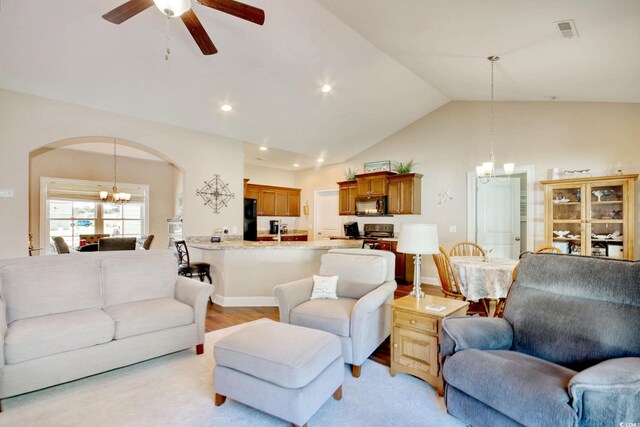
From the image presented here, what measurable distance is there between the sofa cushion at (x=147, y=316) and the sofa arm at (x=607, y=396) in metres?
2.80

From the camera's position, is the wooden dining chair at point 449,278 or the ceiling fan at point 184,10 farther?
the wooden dining chair at point 449,278

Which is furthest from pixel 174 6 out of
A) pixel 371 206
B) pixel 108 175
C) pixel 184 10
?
pixel 108 175

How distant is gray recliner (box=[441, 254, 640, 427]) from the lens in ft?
4.36

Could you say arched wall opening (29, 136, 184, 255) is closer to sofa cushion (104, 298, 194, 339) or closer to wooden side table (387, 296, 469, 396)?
sofa cushion (104, 298, 194, 339)

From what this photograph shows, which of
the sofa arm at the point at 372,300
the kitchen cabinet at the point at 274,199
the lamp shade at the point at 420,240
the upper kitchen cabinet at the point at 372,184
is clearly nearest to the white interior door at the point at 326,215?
the kitchen cabinet at the point at 274,199

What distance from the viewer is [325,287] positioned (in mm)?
3121

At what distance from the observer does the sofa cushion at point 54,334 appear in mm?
2117

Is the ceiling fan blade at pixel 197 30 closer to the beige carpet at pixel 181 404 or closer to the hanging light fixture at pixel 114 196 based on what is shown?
the beige carpet at pixel 181 404

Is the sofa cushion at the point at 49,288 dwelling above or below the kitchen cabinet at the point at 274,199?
below

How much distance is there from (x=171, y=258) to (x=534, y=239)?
5314 millimetres

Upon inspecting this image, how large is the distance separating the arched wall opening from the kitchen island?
5.93ft

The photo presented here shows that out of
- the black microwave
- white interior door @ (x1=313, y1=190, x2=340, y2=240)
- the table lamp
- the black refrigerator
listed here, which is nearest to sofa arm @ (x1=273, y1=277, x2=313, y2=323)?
the table lamp

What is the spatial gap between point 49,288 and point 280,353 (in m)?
2.21

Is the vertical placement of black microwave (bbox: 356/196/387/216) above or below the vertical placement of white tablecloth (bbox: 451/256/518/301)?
above
